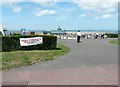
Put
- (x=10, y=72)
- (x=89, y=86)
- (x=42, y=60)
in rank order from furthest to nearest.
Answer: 1. (x=42, y=60)
2. (x=10, y=72)
3. (x=89, y=86)

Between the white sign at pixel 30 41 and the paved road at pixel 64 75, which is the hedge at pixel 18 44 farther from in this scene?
the paved road at pixel 64 75

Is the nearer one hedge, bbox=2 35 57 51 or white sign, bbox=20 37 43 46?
hedge, bbox=2 35 57 51

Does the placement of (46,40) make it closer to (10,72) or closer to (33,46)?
(33,46)

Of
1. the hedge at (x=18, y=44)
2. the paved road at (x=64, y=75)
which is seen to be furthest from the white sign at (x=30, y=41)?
the paved road at (x=64, y=75)

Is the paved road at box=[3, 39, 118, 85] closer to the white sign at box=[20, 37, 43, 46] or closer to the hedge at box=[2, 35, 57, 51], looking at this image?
the hedge at box=[2, 35, 57, 51]

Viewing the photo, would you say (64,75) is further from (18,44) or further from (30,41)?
(30,41)

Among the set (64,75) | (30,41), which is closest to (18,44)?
(30,41)

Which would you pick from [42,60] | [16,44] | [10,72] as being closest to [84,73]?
[10,72]

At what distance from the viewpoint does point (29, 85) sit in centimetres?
842

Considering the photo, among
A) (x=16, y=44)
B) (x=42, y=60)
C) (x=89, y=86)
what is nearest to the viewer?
(x=89, y=86)

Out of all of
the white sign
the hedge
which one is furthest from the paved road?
the white sign

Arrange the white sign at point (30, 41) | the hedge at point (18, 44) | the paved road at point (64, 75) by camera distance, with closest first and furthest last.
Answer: the paved road at point (64, 75)
the hedge at point (18, 44)
the white sign at point (30, 41)

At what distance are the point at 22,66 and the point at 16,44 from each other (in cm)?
739

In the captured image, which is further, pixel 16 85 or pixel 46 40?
pixel 46 40
